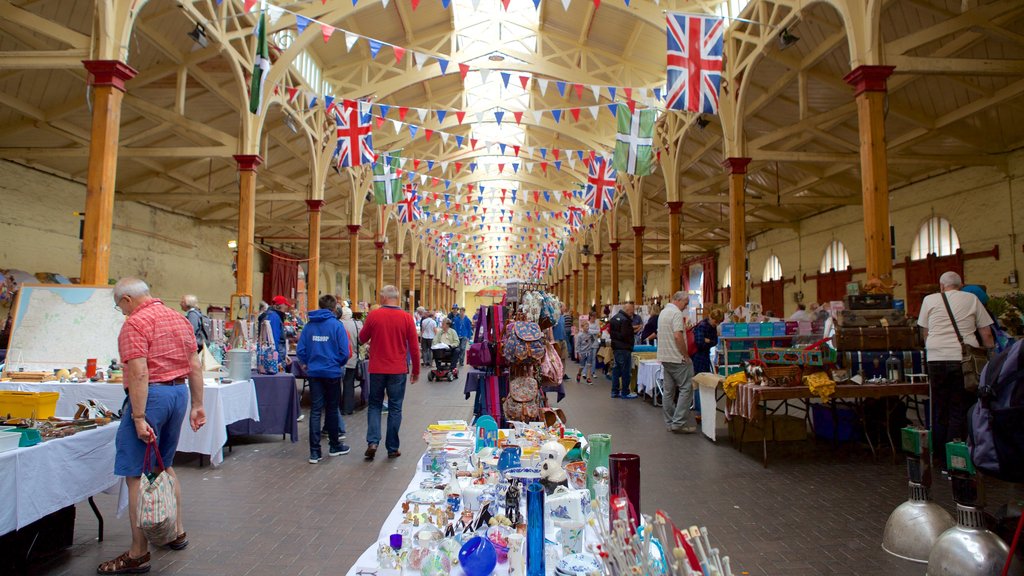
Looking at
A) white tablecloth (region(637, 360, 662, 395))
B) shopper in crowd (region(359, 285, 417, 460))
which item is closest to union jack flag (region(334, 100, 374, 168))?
shopper in crowd (region(359, 285, 417, 460))

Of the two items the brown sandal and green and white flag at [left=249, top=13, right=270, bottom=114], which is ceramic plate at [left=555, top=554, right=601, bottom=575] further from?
green and white flag at [left=249, top=13, right=270, bottom=114]

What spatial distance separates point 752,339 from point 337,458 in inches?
228

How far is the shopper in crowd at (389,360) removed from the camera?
21.0ft

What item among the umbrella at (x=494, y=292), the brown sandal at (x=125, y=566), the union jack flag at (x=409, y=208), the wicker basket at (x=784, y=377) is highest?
the union jack flag at (x=409, y=208)

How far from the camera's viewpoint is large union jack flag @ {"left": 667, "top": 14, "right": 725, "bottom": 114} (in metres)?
9.19

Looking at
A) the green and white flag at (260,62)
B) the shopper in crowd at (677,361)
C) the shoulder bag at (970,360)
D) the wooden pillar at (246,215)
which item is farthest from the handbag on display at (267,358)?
the shoulder bag at (970,360)

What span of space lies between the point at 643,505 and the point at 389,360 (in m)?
3.12

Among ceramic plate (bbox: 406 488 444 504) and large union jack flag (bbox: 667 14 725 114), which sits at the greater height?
large union jack flag (bbox: 667 14 725 114)

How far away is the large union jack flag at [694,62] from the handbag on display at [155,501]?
27.9ft

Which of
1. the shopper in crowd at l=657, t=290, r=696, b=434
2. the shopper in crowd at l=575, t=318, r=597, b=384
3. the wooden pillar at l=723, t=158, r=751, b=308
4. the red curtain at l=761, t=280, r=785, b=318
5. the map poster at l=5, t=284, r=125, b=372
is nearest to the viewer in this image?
the map poster at l=5, t=284, r=125, b=372

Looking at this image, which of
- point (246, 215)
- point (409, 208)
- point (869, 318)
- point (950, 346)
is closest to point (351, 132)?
point (246, 215)

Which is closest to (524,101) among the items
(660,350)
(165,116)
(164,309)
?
(165,116)

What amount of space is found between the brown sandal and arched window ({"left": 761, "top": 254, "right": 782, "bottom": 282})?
24.9m

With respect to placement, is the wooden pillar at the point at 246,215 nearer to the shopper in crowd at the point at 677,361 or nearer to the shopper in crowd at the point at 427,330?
the shopper in crowd at the point at 427,330
